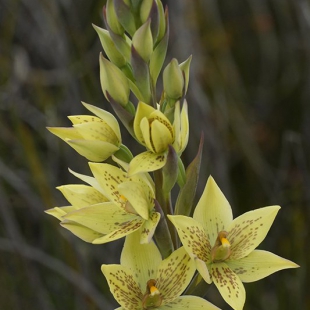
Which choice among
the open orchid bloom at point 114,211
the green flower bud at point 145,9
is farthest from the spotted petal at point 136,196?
the green flower bud at point 145,9

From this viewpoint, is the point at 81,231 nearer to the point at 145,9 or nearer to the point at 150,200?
the point at 150,200

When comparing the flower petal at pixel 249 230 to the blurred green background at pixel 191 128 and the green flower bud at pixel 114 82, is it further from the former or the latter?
the blurred green background at pixel 191 128

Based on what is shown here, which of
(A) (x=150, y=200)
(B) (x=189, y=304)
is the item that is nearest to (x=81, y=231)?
(A) (x=150, y=200)

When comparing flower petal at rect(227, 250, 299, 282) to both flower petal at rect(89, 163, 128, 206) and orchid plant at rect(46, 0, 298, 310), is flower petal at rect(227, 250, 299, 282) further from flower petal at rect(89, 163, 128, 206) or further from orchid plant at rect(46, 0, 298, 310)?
flower petal at rect(89, 163, 128, 206)

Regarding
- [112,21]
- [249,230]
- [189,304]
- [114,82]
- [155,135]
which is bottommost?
[189,304]

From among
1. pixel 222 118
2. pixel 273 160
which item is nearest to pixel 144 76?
pixel 222 118

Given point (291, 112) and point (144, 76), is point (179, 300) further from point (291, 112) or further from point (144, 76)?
point (291, 112)

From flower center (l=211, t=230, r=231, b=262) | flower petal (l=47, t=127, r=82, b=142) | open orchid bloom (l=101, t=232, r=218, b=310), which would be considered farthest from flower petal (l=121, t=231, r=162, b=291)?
flower petal (l=47, t=127, r=82, b=142)
